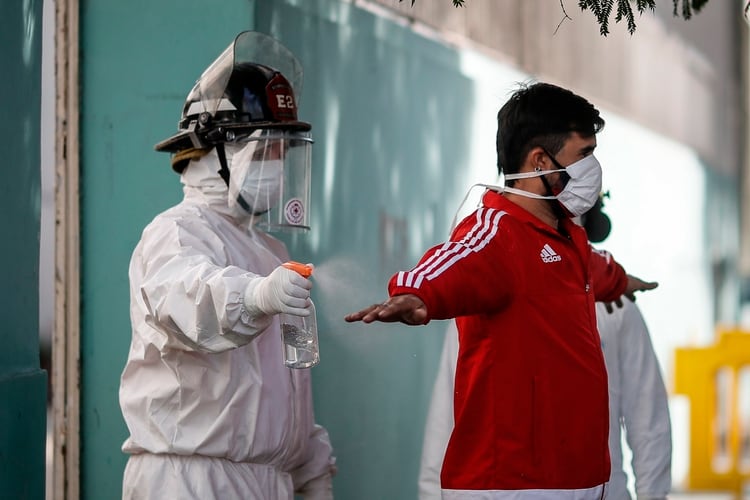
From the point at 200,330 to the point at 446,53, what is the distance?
4131 mm

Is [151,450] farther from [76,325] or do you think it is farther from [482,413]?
[76,325]

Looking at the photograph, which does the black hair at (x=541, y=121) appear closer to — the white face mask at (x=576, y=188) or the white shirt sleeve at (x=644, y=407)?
the white face mask at (x=576, y=188)

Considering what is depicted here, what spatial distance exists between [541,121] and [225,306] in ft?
3.65

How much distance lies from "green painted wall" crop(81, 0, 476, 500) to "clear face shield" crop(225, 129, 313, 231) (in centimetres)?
120

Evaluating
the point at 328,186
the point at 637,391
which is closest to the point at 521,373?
the point at 637,391

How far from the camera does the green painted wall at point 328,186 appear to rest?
18.2 ft

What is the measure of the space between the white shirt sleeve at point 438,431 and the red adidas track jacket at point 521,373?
39.9 inches

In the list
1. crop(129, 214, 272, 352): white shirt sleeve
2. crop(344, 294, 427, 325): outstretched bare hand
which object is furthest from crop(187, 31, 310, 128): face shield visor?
crop(344, 294, 427, 325): outstretched bare hand

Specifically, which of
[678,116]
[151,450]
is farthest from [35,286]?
[678,116]

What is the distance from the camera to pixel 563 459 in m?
3.76

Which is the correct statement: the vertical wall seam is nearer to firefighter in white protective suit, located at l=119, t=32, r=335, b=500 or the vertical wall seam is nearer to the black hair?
firefighter in white protective suit, located at l=119, t=32, r=335, b=500

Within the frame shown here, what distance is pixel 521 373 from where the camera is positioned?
147 inches

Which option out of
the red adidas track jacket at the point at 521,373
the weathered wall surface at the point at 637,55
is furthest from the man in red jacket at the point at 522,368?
the weathered wall surface at the point at 637,55

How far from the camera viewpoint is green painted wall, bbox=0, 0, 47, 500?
4172 millimetres
